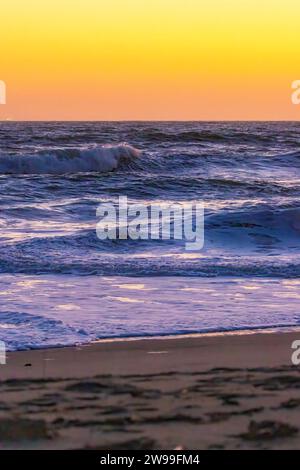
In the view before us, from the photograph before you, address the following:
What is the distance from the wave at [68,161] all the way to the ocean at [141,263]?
2284 millimetres

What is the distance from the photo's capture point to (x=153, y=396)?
4.30 metres

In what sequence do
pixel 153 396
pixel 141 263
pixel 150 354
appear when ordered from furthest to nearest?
pixel 141 263, pixel 150 354, pixel 153 396

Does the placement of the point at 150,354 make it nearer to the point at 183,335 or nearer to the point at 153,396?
the point at 183,335

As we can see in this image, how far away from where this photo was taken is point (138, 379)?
468 centimetres

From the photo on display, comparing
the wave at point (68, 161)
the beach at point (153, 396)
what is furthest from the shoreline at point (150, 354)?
the wave at point (68, 161)

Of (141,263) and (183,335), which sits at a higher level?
(141,263)

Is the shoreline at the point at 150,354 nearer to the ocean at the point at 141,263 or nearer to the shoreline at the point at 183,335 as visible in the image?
the shoreline at the point at 183,335

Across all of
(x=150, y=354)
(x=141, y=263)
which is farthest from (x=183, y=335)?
(x=141, y=263)

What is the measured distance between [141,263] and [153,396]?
540 centimetres

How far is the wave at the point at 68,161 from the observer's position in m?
25.5

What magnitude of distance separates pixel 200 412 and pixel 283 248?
782cm

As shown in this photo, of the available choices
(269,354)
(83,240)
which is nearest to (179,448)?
(269,354)

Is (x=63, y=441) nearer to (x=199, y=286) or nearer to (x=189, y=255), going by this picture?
(x=199, y=286)

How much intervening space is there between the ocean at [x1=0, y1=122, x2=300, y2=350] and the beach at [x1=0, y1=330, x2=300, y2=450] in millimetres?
572
